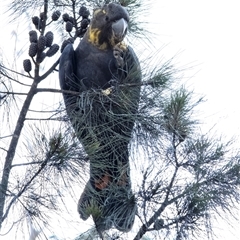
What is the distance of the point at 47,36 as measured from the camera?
77.4 inches

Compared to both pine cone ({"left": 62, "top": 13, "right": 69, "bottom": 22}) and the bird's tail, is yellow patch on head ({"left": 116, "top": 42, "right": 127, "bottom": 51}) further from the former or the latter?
the bird's tail

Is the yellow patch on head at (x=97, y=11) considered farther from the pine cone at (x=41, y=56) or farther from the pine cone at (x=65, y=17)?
the pine cone at (x=41, y=56)

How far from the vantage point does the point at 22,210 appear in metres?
1.80

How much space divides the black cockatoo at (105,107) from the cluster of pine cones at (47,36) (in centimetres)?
4

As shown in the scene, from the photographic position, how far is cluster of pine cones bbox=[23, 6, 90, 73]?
77.2 inches

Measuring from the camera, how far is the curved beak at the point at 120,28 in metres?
2.12

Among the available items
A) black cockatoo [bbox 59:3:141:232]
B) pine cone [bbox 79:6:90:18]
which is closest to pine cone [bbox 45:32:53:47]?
black cockatoo [bbox 59:3:141:232]

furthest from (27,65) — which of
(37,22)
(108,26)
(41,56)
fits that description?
(108,26)

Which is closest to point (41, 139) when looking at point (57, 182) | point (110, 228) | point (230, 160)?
point (57, 182)

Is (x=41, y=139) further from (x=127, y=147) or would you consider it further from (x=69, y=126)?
(x=127, y=147)

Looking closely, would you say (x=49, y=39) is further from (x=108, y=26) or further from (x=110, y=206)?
Result: (x=110, y=206)

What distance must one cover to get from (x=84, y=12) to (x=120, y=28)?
0.14m

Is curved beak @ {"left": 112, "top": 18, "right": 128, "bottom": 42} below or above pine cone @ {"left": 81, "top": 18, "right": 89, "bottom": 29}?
below

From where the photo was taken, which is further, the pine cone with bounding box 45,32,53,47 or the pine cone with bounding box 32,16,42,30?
the pine cone with bounding box 32,16,42,30
